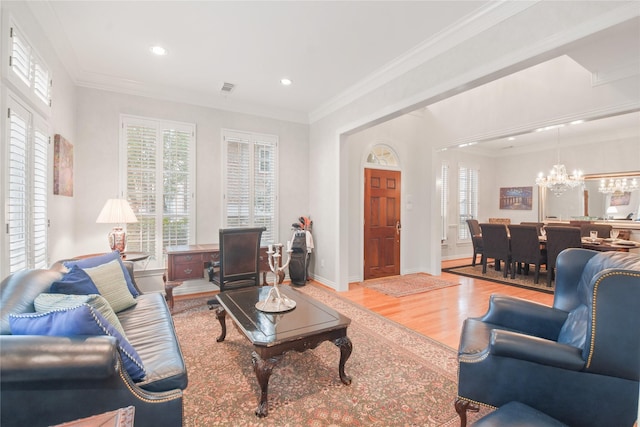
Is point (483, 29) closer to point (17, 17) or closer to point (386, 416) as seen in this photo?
point (386, 416)

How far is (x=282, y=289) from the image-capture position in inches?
117

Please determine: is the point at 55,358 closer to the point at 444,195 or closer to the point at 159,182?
the point at 159,182

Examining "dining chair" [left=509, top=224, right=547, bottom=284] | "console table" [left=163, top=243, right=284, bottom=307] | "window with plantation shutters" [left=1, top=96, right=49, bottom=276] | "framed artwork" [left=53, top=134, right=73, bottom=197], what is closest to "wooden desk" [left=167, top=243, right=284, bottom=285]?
"console table" [left=163, top=243, right=284, bottom=307]

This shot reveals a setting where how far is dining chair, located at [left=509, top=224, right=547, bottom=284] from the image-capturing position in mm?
5031

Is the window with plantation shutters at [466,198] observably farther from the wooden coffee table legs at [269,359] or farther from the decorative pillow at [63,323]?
the decorative pillow at [63,323]

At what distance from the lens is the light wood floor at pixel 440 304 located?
3.19 m

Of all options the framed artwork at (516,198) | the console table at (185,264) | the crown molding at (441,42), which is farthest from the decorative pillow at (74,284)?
the framed artwork at (516,198)

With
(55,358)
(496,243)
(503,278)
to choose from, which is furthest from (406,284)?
(55,358)

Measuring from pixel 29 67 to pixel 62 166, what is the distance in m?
1.13

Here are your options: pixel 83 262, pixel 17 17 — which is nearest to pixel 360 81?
pixel 17 17

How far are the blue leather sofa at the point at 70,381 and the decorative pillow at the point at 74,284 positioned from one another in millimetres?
269

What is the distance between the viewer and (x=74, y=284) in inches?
73.4

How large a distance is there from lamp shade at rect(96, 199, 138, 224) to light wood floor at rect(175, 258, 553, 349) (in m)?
1.45

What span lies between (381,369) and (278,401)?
2.89ft
